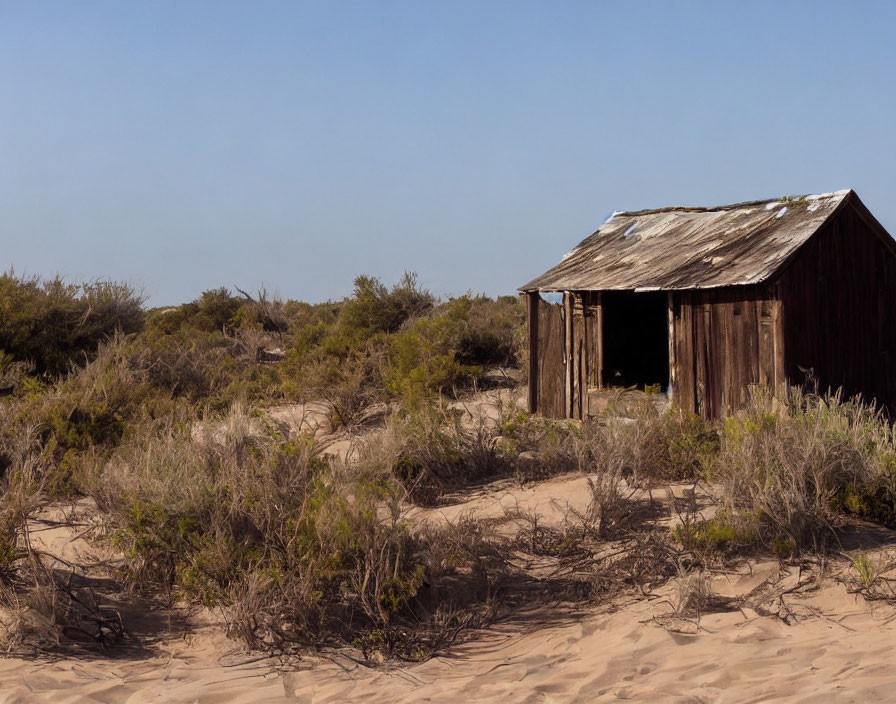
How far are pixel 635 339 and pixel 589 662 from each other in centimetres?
858

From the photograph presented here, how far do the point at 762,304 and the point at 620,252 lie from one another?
9.22ft

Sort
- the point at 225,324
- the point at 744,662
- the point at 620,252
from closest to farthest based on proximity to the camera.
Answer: the point at 744,662 → the point at 620,252 → the point at 225,324

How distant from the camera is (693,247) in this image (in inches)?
430

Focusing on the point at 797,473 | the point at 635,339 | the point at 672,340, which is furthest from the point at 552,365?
the point at 797,473

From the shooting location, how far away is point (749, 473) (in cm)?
640

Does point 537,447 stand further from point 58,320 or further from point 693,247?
point 58,320

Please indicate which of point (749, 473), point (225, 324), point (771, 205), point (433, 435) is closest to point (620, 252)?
point (771, 205)

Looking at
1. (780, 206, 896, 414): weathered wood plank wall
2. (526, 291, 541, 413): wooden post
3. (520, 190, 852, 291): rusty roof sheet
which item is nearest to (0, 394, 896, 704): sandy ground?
(780, 206, 896, 414): weathered wood plank wall

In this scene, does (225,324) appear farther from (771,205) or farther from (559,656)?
(559,656)

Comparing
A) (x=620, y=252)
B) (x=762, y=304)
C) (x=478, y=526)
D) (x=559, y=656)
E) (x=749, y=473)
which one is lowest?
(x=559, y=656)

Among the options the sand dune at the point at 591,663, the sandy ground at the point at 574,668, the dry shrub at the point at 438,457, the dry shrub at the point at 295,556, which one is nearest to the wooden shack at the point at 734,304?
the dry shrub at the point at 438,457

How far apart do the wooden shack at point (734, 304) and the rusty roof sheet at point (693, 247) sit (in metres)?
0.02

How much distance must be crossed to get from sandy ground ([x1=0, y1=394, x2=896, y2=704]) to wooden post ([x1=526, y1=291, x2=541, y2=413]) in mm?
5665

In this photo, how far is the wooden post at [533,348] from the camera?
11.4 meters
